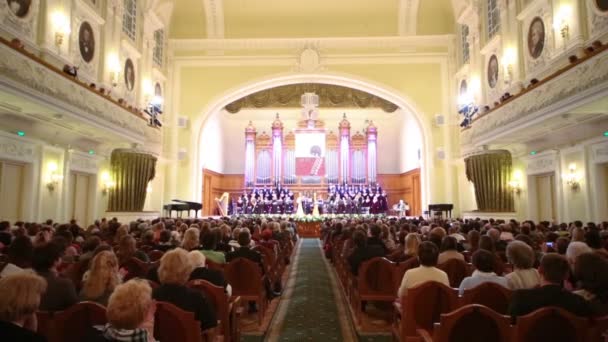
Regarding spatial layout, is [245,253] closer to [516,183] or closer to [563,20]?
[563,20]

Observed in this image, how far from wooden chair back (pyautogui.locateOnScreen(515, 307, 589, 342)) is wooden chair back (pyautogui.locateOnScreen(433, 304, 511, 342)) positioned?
0.24ft

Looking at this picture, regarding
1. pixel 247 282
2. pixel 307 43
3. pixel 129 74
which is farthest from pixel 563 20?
pixel 129 74

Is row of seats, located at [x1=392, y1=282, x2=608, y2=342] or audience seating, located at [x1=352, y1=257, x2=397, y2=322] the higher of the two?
row of seats, located at [x1=392, y1=282, x2=608, y2=342]

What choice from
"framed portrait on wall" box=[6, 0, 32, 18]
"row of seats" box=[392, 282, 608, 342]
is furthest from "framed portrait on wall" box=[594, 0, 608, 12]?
"framed portrait on wall" box=[6, 0, 32, 18]

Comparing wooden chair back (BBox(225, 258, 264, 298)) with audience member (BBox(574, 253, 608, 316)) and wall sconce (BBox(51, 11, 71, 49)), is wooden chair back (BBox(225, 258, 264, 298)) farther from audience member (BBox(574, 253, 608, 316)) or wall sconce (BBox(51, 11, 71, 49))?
wall sconce (BBox(51, 11, 71, 49))

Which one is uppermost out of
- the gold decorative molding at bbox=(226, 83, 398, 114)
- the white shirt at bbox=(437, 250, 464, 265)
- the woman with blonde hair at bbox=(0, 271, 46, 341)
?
the gold decorative molding at bbox=(226, 83, 398, 114)

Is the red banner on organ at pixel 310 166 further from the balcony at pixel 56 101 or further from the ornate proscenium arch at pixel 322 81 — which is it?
the balcony at pixel 56 101

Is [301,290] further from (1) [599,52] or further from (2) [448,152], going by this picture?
(2) [448,152]

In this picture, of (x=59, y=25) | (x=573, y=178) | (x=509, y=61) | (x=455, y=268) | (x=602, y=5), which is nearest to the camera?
(x=455, y=268)

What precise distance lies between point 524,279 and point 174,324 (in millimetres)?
2466

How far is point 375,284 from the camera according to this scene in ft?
14.9

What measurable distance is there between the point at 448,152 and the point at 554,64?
696 centimetres

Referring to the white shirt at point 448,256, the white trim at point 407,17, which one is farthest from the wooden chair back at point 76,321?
the white trim at point 407,17

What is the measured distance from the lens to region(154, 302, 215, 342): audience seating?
7.54 feet
